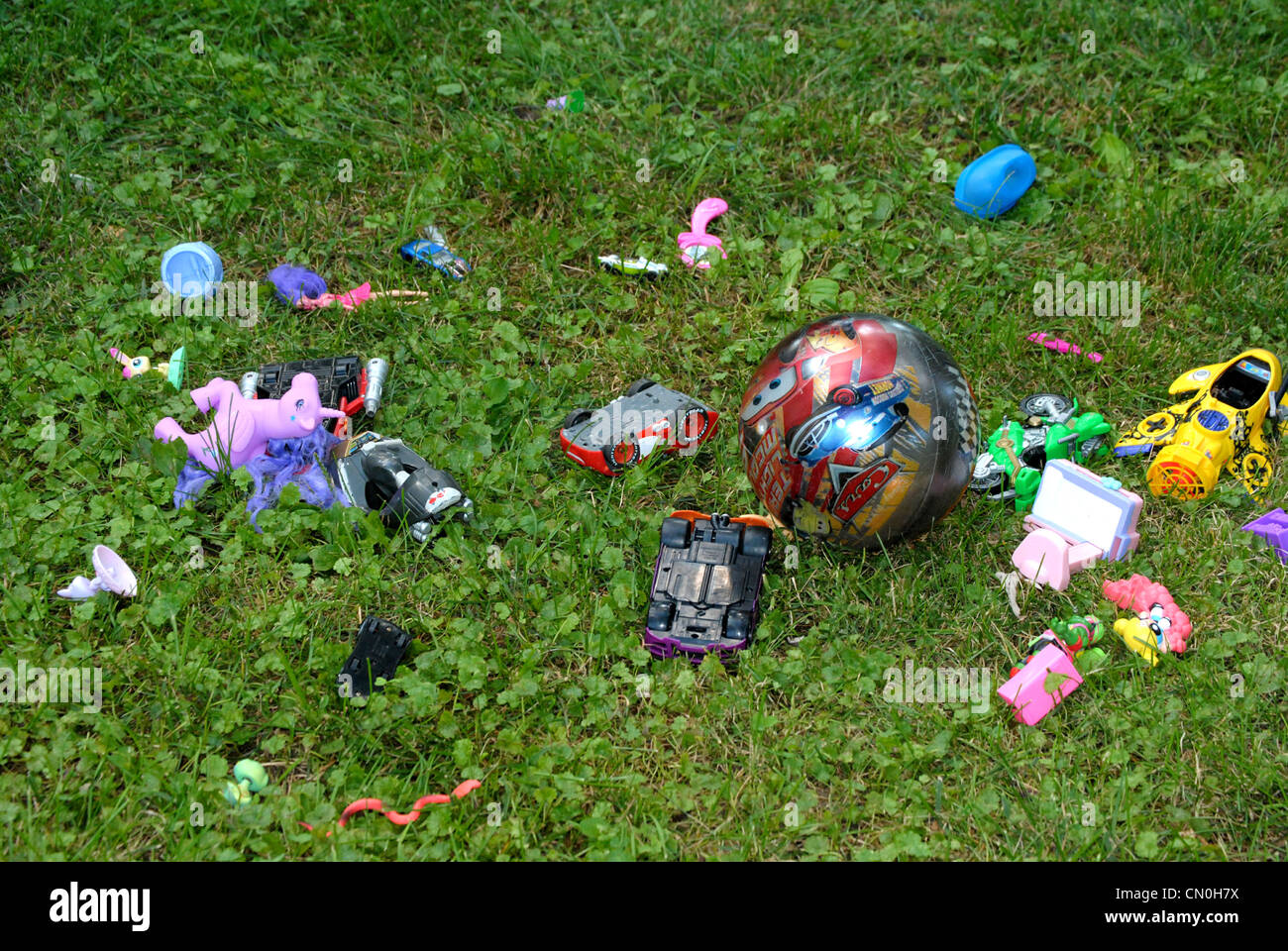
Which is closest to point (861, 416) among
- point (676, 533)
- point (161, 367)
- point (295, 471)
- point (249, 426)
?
point (676, 533)

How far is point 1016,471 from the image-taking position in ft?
14.5

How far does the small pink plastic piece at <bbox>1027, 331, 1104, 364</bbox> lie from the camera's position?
5.02m

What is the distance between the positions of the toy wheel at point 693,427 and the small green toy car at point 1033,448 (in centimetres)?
112

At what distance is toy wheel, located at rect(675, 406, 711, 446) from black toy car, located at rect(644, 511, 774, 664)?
460mm

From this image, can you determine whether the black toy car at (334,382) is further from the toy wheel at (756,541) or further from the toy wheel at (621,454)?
the toy wheel at (756,541)

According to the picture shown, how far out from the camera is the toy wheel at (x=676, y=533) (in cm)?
409

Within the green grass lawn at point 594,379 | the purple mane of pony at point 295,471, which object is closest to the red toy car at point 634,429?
the green grass lawn at point 594,379

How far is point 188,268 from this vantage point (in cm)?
523

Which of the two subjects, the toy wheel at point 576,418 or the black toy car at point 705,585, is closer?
the black toy car at point 705,585

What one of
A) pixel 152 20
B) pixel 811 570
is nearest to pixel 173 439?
pixel 811 570

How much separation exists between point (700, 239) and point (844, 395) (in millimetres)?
1942

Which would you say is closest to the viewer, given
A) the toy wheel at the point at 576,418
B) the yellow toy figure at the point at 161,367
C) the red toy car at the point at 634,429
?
the red toy car at the point at 634,429

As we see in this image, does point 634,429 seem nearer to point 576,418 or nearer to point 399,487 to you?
point 576,418

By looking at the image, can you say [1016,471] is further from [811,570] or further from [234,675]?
[234,675]
